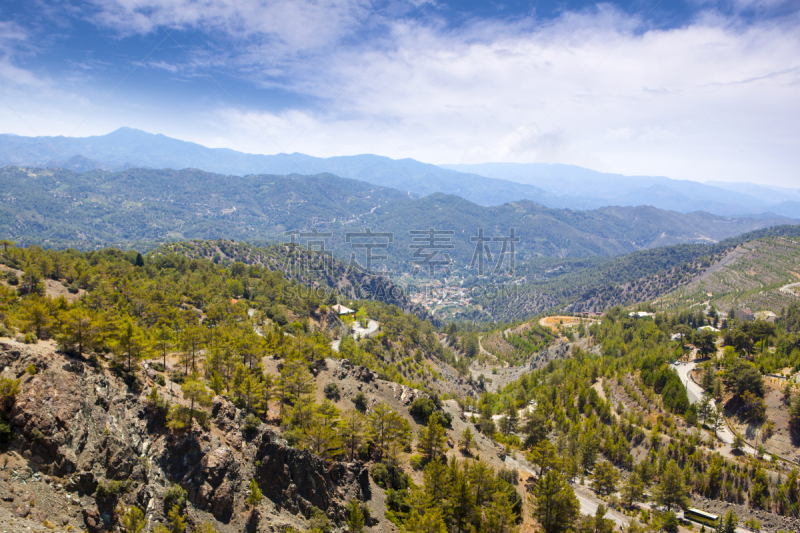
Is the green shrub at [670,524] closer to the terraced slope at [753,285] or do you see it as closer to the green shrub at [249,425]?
the green shrub at [249,425]

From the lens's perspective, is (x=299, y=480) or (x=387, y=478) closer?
(x=299, y=480)

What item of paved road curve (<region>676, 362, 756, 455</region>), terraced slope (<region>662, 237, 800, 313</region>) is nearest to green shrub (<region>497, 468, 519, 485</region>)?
paved road curve (<region>676, 362, 756, 455</region>)

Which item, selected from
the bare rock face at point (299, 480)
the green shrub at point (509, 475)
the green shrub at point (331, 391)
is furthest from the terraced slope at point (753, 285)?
the bare rock face at point (299, 480)

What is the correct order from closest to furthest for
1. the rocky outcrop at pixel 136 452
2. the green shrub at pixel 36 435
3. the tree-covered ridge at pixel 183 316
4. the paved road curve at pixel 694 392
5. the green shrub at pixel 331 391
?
the green shrub at pixel 36 435 < the rocky outcrop at pixel 136 452 < the tree-covered ridge at pixel 183 316 < the green shrub at pixel 331 391 < the paved road curve at pixel 694 392

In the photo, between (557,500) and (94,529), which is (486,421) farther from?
(94,529)

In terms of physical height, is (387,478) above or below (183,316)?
below

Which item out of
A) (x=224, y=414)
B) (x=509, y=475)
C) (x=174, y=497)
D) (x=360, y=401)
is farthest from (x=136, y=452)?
(x=509, y=475)

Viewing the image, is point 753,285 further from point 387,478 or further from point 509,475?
point 387,478

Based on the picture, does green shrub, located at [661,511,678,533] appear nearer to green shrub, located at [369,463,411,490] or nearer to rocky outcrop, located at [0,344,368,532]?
green shrub, located at [369,463,411,490]
